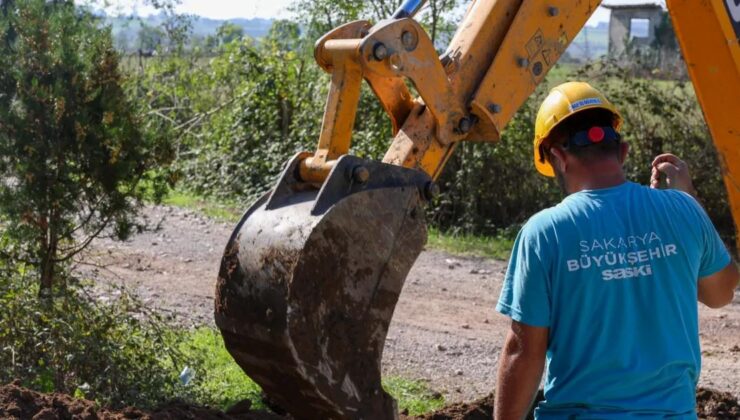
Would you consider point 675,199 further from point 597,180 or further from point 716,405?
point 716,405

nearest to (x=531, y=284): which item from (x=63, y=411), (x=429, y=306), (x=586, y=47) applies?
(x=63, y=411)

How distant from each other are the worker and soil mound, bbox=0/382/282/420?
8.94 feet

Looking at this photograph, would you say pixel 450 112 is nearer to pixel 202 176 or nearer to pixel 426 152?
pixel 426 152

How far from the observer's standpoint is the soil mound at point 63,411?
18.2ft

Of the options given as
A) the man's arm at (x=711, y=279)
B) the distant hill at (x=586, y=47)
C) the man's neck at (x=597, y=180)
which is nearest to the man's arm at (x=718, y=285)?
the man's arm at (x=711, y=279)

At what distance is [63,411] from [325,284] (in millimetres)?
1867

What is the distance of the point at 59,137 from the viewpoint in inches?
292

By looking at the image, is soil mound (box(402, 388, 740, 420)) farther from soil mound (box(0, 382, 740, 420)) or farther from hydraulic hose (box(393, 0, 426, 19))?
hydraulic hose (box(393, 0, 426, 19))

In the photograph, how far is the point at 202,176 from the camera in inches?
685

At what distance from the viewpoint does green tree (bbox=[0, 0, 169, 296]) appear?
289 inches

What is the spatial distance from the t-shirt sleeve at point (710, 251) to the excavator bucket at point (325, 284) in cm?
131

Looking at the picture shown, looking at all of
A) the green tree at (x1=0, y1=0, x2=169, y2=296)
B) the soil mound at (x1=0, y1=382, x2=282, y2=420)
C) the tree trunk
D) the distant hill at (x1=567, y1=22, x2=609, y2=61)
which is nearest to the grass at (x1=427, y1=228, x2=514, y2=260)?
the distant hill at (x1=567, y1=22, x2=609, y2=61)

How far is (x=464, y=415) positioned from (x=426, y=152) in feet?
7.40

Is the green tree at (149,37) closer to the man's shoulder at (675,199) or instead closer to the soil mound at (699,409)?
the soil mound at (699,409)
